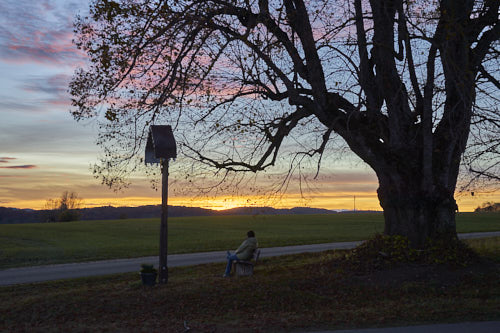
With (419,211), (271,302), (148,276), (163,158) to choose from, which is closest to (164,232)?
(148,276)

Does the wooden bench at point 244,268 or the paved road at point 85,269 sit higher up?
the wooden bench at point 244,268

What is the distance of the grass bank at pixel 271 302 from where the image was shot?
371 inches

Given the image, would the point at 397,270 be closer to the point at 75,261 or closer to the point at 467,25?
the point at 467,25

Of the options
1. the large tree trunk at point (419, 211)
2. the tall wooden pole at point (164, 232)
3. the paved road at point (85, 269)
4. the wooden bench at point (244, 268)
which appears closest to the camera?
the tall wooden pole at point (164, 232)

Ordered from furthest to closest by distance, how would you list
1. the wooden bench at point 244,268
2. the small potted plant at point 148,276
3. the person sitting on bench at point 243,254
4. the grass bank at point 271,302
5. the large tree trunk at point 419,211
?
1. the person sitting on bench at point 243,254
2. the wooden bench at point 244,268
3. the large tree trunk at point 419,211
4. the small potted plant at point 148,276
5. the grass bank at point 271,302

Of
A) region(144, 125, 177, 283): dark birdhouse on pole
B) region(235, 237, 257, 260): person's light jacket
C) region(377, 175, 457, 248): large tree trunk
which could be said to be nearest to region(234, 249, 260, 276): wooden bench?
region(235, 237, 257, 260): person's light jacket

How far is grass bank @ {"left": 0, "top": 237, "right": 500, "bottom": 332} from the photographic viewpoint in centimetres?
942

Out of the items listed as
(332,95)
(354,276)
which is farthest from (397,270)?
(332,95)

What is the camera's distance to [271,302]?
35.7 feet

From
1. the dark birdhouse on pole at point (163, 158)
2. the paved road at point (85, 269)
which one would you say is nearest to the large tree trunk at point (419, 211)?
the dark birdhouse on pole at point (163, 158)

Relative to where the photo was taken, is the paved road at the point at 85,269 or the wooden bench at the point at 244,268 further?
the paved road at the point at 85,269

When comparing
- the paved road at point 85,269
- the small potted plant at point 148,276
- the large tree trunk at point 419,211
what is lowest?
the paved road at point 85,269

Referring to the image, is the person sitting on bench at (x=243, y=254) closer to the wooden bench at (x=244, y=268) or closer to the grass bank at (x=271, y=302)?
the wooden bench at (x=244, y=268)

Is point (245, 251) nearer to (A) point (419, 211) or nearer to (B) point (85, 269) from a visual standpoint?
(A) point (419, 211)
